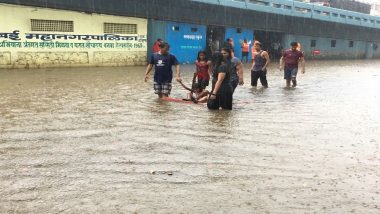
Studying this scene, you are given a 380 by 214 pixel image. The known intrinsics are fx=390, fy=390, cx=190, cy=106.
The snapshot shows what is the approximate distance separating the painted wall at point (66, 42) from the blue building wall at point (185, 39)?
2.03 metres

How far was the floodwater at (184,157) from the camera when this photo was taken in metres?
3.66

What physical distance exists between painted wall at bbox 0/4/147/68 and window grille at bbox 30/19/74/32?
0.16 meters

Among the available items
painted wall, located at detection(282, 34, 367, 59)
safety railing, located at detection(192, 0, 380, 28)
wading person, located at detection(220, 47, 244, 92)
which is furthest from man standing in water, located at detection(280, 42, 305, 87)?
painted wall, located at detection(282, 34, 367, 59)

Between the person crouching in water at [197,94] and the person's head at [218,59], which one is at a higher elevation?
the person's head at [218,59]

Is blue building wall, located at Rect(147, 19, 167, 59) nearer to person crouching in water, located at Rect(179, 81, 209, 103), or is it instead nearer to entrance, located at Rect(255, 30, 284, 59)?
entrance, located at Rect(255, 30, 284, 59)

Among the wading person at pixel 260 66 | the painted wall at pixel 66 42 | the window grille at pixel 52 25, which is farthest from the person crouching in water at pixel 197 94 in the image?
the window grille at pixel 52 25

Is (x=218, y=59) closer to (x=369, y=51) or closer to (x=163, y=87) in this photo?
(x=163, y=87)

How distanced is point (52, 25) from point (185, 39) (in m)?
8.42

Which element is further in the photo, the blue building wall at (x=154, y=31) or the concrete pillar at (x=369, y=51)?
the concrete pillar at (x=369, y=51)

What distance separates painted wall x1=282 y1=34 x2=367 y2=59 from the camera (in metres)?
31.9

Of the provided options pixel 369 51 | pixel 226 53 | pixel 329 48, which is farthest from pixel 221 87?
pixel 369 51

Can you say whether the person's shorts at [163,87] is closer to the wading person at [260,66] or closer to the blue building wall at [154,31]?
the wading person at [260,66]

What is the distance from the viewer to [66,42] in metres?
18.2

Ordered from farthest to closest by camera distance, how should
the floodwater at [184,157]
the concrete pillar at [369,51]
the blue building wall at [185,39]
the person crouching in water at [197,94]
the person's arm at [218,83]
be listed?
the concrete pillar at [369,51] < the blue building wall at [185,39] < the person crouching in water at [197,94] < the person's arm at [218,83] < the floodwater at [184,157]
